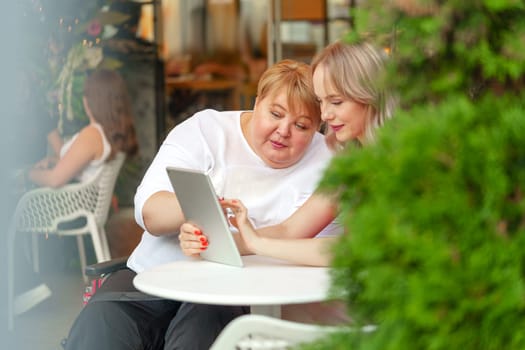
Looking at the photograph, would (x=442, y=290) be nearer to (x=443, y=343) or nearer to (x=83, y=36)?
(x=443, y=343)

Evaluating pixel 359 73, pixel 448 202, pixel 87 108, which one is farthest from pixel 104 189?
pixel 448 202

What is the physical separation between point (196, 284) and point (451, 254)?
98 cm

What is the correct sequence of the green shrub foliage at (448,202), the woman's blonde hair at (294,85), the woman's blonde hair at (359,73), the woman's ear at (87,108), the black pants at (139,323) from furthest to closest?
the woman's ear at (87,108)
the woman's blonde hair at (294,85)
the black pants at (139,323)
the woman's blonde hair at (359,73)
the green shrub foliage at (448,202)

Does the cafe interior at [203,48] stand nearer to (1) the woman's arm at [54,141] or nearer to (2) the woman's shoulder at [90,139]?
(1) the woman's arm at [54,141]

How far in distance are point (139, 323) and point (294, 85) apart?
933 mm

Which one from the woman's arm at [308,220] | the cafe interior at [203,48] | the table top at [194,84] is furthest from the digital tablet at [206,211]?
the table top at [194,84]

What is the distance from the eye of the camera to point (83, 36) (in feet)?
21.0

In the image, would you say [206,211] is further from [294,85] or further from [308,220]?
[294,85]

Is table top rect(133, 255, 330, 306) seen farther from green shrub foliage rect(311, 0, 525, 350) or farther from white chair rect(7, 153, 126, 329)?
white chair rect(7, 153, 126, 329)

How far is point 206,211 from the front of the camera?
2.74 m

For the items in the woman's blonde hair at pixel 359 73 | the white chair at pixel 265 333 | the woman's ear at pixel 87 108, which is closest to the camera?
the white chair at pixel 265 333

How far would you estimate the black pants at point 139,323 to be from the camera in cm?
305

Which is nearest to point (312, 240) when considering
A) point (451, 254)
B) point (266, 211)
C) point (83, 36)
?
point (266, 211)

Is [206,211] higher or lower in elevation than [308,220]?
higher
